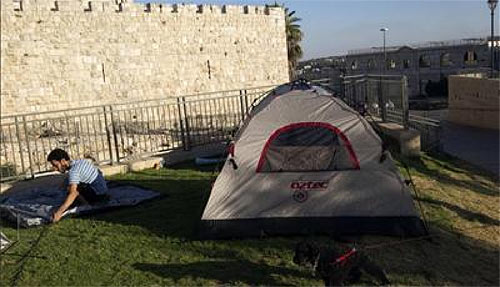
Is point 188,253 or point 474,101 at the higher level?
point 474,101

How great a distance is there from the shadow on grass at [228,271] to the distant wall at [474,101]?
58.0 feet

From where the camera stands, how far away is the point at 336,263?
12.7 ft

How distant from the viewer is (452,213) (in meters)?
6.57

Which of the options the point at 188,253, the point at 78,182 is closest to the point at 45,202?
the point at 78,182

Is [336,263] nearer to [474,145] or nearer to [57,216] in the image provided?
[57,216]

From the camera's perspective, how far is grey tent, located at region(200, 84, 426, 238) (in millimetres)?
5223

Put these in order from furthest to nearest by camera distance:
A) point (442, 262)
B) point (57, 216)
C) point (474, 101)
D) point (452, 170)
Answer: point (474, 101) < point (452, 170) < point (57, 216) < point (442, 262)

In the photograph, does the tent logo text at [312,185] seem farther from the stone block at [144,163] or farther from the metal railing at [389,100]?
the metal railing at [389,100]

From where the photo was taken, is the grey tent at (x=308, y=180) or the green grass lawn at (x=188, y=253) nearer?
the green grass lawn at (x=188, y=253)

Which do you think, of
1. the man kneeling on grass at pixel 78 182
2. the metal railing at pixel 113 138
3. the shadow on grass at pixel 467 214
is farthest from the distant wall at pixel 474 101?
the man kneeling on grass at pixel 78 182

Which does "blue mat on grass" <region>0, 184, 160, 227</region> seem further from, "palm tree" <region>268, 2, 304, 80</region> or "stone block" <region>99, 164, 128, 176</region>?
"palm tree" <region>268, 2, 304, 80</region>

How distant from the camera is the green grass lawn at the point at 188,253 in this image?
4.32m

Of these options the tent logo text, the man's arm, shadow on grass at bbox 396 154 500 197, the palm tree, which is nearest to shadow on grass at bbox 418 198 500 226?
shadow on grass at bbox 396 154 500 197

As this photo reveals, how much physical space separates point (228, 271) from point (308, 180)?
1485 millimetres
